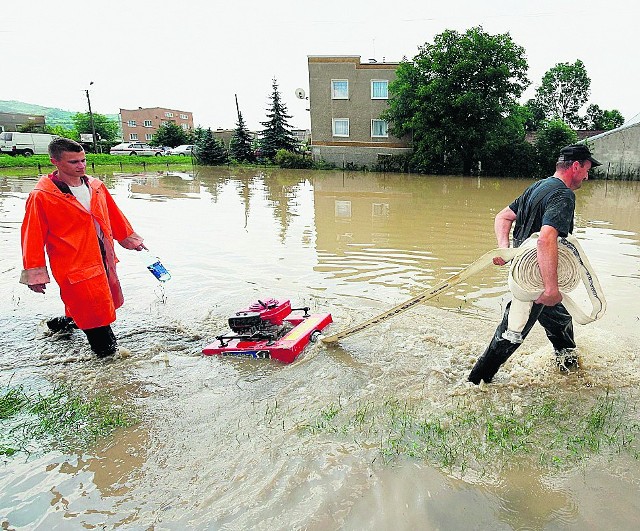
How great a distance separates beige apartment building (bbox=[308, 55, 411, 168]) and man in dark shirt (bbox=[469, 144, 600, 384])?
3074 centimetres

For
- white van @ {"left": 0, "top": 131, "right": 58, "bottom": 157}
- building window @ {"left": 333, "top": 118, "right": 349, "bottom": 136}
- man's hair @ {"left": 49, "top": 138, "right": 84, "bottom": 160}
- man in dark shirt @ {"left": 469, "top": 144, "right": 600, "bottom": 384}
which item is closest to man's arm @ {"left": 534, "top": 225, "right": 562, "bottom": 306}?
man in dark shirt @ {"left": 469, "top": 144, "right": 600, "bottom": 384}

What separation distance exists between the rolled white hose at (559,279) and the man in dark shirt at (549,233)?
0.08 meters

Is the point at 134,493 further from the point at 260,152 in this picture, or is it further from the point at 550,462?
the point at 260,152

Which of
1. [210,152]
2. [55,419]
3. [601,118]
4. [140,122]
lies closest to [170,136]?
[210,152]

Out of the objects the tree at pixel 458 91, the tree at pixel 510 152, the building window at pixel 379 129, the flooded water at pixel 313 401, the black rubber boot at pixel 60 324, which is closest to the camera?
the flooded water at pixel 313 401

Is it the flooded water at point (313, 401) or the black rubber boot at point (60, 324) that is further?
the black rubber boot at point (60, 324)

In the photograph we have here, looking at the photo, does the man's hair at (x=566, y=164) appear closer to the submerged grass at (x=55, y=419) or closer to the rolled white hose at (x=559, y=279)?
the rolled white hose at (x=559, y=279)

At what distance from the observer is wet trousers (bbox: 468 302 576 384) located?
3607 millimetres

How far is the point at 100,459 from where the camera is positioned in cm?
308

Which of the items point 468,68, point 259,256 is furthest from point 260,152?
point 259,256

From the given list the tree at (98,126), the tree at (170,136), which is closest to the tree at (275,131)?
the tree at (170,136)

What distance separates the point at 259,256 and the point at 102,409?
17.9 feet

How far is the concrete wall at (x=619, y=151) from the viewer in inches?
1009

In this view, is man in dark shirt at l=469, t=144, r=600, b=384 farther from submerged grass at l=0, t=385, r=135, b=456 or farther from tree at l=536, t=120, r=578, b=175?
tree at l=536, t=120, r=578, b=175
